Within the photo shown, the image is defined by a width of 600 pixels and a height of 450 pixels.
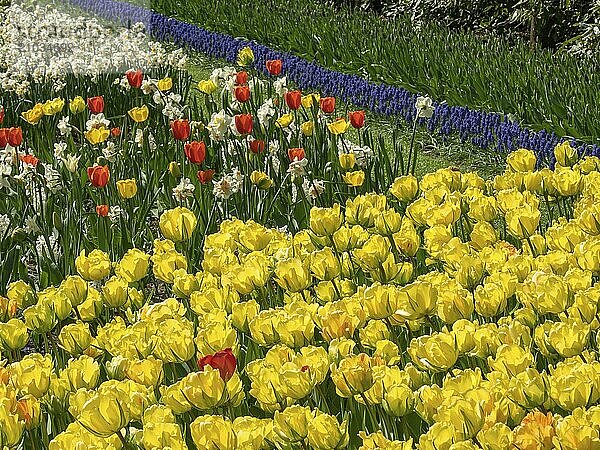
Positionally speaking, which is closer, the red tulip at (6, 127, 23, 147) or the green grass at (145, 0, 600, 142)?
the red tulip at (6, 127, 23, 147)

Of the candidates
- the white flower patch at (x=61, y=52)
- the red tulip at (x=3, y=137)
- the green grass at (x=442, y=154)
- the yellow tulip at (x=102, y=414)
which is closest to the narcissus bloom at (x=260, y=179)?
the red tulip at (x=3, y=137)

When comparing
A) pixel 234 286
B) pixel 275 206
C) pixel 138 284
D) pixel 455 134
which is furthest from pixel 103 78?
pixel 234 286

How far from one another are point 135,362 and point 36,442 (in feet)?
0.98

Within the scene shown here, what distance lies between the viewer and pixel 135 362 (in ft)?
5.70

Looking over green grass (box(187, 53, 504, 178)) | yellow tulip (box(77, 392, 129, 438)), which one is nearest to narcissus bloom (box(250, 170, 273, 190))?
green grass (box(187, 53, 504, 178))

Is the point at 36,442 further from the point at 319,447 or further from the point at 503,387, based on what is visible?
the point at 503,387

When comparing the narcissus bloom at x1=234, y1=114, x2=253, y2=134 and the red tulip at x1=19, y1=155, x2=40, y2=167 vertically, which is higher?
the narcissus bloom at x1=234, y1=114, x2=253, y2=134

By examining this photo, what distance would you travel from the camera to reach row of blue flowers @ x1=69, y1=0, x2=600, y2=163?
204 inches

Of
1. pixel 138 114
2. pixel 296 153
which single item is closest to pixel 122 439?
pixel 296 153

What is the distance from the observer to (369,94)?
22.1ft

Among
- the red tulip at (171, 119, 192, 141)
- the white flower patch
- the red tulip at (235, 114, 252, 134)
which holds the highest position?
the white flower patch

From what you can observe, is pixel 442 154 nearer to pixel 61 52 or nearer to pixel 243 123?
pixel 243 123

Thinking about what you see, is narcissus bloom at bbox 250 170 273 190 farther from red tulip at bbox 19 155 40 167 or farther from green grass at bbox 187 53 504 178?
green grass at bbox 187 53 504 178

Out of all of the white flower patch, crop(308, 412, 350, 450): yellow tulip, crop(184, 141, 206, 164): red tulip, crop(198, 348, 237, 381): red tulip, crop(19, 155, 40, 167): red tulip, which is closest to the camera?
crop(308, 412, 350, 450): yellow tulip
